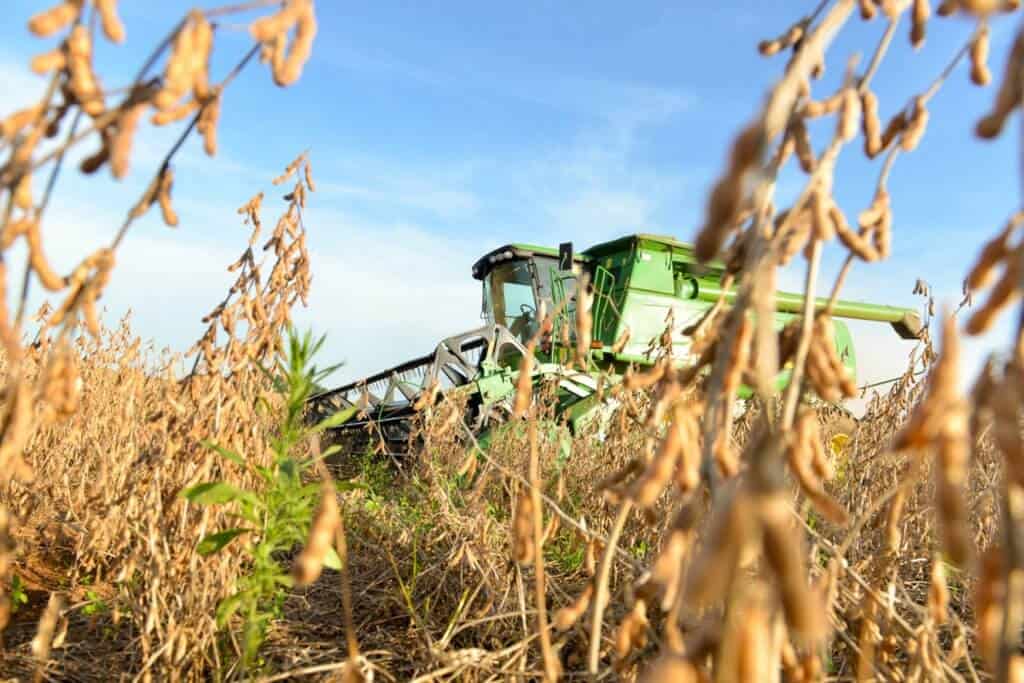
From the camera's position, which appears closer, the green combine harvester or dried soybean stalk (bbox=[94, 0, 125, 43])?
dried soybean stalk (bbox=[94, 0, 125, 43])

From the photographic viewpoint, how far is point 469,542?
9.02 feet

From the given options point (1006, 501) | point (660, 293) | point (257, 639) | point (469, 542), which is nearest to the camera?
point (1006, 501)

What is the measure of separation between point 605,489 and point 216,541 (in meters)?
1.29

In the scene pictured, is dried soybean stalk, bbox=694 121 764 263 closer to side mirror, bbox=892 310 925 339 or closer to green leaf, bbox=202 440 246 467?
green leaf, bbox=202 440 246 467

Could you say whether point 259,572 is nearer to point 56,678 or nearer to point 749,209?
point 56,678

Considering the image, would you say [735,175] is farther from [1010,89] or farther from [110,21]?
[110,21]

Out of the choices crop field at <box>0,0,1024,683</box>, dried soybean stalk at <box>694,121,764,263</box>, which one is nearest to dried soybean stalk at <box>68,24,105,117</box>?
crop field at <box>0,0,1024,683</box>

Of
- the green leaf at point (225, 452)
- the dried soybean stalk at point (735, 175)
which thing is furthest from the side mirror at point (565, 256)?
the dried soybean stalk at point (735, 175)

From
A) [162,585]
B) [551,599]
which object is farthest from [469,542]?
[162,585]

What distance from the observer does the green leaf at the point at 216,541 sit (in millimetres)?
1959

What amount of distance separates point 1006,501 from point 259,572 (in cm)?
174

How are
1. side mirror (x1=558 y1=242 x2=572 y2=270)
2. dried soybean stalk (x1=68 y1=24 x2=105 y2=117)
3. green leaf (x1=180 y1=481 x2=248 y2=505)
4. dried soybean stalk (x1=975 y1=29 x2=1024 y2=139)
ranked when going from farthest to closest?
side mirror (x1=558 y1=242 x2=572 y2=270), green leaf (x1=180 y1=481 x2=248 y2=505), dried soybean stalk (x1=68 y1=24 x2=105 y2=117), dried soybean stalk (x1=975 y1=29 x2=1024 y2=139)

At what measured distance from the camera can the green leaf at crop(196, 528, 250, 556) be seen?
196cm

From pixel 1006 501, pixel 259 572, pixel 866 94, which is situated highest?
pixel 866 94
